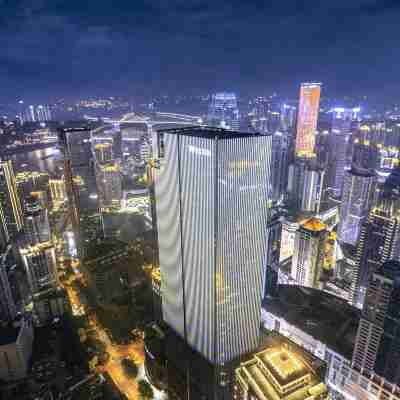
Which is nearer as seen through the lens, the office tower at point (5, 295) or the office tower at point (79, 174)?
the office tower at point (5, 295)

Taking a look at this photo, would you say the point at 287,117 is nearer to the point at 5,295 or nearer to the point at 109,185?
the point at 109,185

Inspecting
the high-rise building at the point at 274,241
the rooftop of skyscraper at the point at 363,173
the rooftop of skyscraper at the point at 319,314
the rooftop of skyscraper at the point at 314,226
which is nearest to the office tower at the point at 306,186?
the rooftop of skyscraper at the point at 363,173

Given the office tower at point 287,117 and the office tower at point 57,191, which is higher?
the office tower at point 287,117

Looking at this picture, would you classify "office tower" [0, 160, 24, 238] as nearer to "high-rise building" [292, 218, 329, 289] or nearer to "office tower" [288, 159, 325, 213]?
"high-rise building" [292, 218, 329, 289]

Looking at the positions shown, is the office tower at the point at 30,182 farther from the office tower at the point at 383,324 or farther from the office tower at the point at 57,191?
the office tower at the point at 383,324

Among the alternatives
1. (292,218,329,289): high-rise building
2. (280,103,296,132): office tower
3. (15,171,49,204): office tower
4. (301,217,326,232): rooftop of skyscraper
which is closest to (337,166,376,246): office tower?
(292,218,329,289): high-rise building
